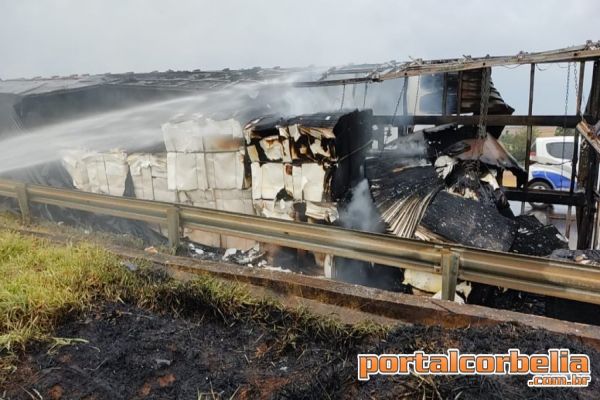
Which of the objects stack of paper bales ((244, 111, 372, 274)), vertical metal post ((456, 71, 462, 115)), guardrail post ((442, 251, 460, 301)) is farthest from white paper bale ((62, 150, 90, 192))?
vertical metal post ((456, 71, 462, 115))

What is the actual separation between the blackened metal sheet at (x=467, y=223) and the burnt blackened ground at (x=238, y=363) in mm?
3374

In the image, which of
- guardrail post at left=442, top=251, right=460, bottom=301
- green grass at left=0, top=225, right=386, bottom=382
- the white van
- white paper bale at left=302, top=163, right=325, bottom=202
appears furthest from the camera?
the white van

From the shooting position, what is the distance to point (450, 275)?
340cm

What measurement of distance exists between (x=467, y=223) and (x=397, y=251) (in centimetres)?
280

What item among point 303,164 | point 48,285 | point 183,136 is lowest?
point 48,285

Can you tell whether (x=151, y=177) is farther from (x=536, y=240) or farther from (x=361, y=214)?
(x=536, y=240)

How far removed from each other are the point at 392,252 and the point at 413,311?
0.87 meters

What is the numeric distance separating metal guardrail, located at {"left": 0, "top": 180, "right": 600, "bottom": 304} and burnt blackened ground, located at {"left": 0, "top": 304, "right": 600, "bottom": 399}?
0.80 meters

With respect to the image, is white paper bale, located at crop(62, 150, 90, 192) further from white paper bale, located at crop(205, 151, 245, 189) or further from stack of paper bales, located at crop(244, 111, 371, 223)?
stack of paper bales, located at crop(244, 111, 371, 223)

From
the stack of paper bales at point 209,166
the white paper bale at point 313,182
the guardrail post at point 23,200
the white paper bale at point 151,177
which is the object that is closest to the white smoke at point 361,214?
the white paper bale at point 313,182

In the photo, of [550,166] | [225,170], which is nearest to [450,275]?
[225,170]

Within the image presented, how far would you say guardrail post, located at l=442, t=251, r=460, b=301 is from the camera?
133 inches

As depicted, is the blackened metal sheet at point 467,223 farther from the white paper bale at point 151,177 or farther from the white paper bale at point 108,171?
the white paper bale at point 108,171

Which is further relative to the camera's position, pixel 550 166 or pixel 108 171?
pixel 550 166
